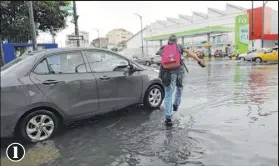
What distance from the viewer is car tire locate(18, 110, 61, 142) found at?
4.46 metres

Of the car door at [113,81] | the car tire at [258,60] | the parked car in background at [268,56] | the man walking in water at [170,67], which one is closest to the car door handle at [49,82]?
the car door at [113,81]

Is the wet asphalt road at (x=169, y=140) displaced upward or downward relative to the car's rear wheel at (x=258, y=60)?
downward

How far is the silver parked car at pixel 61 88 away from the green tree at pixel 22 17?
15306mm

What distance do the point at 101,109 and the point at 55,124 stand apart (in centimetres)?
93

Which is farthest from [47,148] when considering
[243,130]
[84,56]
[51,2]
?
[51,2]

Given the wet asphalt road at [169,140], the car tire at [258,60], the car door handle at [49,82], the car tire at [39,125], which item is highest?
the car door handle at [49,82]

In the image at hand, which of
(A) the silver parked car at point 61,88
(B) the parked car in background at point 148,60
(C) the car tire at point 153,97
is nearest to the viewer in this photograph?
(A) the silver parked car at point 61,88

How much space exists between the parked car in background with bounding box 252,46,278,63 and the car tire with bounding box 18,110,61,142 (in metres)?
24.3

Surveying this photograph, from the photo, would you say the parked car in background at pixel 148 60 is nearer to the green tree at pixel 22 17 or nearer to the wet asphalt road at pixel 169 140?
the green tree at pixel 22 17

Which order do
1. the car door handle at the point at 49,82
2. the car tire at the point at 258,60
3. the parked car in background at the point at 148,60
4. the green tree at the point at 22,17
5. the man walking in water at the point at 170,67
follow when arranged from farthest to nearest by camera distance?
the parked car in background at the point at 148,60 < the car tire at the point at 258,60 < the green tree at the point at 22,17 < the man walking in water at the point at 170,67 < the car door handle at the point at 49,82

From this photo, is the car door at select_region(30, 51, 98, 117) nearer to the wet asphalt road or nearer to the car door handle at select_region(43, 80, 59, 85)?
the car door handle at select_region(43, 80, 59, 85)

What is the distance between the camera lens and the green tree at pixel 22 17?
19.0 metres

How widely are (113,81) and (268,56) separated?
76.0ft

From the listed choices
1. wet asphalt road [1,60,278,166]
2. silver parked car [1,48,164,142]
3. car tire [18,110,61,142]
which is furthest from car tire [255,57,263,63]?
car tire [18,110,61,142]
